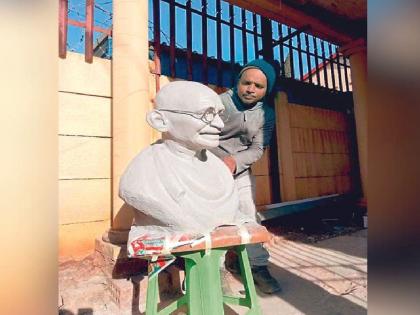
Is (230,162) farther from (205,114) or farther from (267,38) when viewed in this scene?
(267,38)

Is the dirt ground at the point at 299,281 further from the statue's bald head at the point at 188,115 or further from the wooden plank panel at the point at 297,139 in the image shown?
the wooden plank panel at the point at 297,139

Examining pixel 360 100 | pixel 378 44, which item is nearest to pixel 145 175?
pixel 378 44

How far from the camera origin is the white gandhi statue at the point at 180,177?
1655 millimetres

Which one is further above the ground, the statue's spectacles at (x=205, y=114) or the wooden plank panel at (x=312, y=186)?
the statue's spectacles at (x=205, y=114)

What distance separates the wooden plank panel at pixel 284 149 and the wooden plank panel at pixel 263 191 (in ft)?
1.03

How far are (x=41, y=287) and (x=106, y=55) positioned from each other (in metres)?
4.68

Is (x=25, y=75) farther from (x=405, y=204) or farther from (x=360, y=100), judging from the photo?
(x=360, y=100)

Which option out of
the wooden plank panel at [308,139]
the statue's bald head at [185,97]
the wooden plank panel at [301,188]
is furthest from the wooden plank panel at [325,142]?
the statue's bald head at [185,97]

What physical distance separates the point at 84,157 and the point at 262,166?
2582mm

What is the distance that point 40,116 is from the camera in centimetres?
32

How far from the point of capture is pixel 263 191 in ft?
15.3

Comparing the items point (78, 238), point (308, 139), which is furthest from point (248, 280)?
point (308, 139)

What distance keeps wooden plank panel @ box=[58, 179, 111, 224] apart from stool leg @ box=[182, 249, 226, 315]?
69.4 inches

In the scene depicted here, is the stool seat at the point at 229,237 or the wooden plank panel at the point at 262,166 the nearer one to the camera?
the stool seat at the point at 229,237
